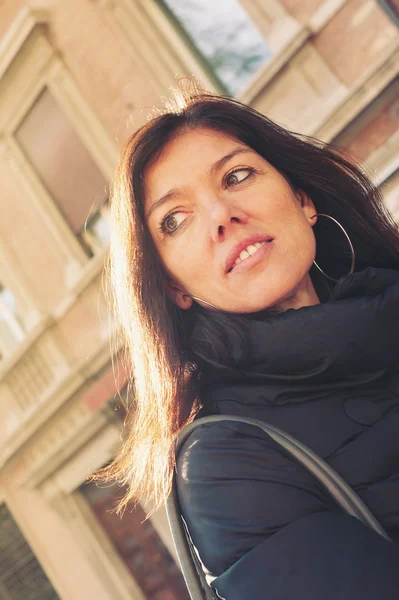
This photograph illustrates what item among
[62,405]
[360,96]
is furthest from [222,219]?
[62,405]

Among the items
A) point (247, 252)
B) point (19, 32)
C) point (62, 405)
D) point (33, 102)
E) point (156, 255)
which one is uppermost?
point (19, 32)

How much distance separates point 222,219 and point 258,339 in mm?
292

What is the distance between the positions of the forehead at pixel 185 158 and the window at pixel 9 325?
7185 millimetres

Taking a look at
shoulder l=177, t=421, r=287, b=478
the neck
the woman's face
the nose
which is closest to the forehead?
the woman's face

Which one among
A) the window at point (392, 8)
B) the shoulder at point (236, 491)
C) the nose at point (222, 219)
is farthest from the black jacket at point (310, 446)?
the window at point (392, 8)

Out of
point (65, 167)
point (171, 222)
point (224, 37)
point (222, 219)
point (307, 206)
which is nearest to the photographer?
point (222, 219)

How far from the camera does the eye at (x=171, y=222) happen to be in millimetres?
1707

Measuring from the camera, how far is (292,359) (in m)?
1.45

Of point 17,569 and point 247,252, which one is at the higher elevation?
point 247,252

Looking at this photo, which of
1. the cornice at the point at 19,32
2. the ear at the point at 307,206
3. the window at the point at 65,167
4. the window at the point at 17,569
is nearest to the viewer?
the ear at the point at 307,206

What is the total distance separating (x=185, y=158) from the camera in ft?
5.73

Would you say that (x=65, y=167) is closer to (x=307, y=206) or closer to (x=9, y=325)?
(x=9, y=325)

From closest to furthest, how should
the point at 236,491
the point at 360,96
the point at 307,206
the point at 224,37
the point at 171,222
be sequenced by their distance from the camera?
the point at 236,491 < the point at 171,222 < the point at 307,206 < the point at 360,96 < the point at 224,37

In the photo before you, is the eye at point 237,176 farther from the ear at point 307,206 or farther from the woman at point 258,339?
the ear at point 307,206
